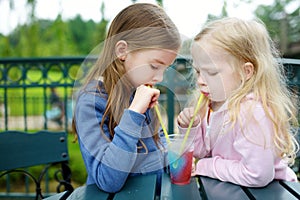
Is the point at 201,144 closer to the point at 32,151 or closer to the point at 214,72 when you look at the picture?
the point at 214,72

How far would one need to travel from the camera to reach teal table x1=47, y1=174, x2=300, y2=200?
102 cm

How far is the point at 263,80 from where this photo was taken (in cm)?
119

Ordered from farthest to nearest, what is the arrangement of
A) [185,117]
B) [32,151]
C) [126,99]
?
[32,151], [126,99], [185,117]

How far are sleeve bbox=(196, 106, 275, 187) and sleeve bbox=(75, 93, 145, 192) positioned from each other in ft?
0.98

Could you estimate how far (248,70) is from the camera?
1205mm

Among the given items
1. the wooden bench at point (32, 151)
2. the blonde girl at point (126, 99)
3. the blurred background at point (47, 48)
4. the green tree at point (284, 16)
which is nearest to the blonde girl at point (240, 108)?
the blonde girl at point (126, 99)

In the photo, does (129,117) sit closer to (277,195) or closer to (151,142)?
(151,142)

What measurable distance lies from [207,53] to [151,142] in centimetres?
32

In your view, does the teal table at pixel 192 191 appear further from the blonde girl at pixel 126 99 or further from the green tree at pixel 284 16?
the green tree at pixel 284 16

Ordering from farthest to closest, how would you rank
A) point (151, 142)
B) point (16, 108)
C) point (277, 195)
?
point (16, 108), point (151, 142), point (277, 195)

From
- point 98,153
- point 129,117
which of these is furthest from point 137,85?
point 98,153

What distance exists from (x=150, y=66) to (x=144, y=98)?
0.31ft

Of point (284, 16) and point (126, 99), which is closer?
point (126, 99)

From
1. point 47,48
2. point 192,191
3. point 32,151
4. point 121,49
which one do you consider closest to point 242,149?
point 192,191
